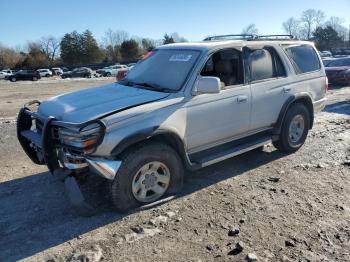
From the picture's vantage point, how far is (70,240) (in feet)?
12.7

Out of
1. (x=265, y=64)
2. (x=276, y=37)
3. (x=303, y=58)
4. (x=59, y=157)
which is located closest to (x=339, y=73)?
(x=303, y=58)

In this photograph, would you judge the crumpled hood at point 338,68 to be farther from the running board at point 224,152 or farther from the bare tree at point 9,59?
the bare tree at point 9,59

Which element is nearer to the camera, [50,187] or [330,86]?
[50,187]

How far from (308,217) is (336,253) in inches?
29.0

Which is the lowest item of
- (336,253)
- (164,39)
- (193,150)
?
(336,253)

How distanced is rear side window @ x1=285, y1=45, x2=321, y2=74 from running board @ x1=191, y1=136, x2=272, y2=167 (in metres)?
1.42

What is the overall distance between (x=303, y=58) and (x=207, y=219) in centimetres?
381

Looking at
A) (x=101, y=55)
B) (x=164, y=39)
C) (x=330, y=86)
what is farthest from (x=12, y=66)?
(x=330, y=86)

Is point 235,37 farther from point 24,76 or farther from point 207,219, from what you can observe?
point 24,76

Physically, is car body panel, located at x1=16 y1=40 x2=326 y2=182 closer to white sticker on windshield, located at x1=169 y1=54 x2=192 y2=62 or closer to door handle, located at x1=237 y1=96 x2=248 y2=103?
door handle, located at x1=237 y1=96 x2=248 y2=103

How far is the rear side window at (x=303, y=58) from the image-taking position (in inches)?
250

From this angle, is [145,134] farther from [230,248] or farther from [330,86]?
[330,86]

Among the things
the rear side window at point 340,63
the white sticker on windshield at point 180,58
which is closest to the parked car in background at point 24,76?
the rear side window at point 340,63

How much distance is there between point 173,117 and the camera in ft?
15.0
